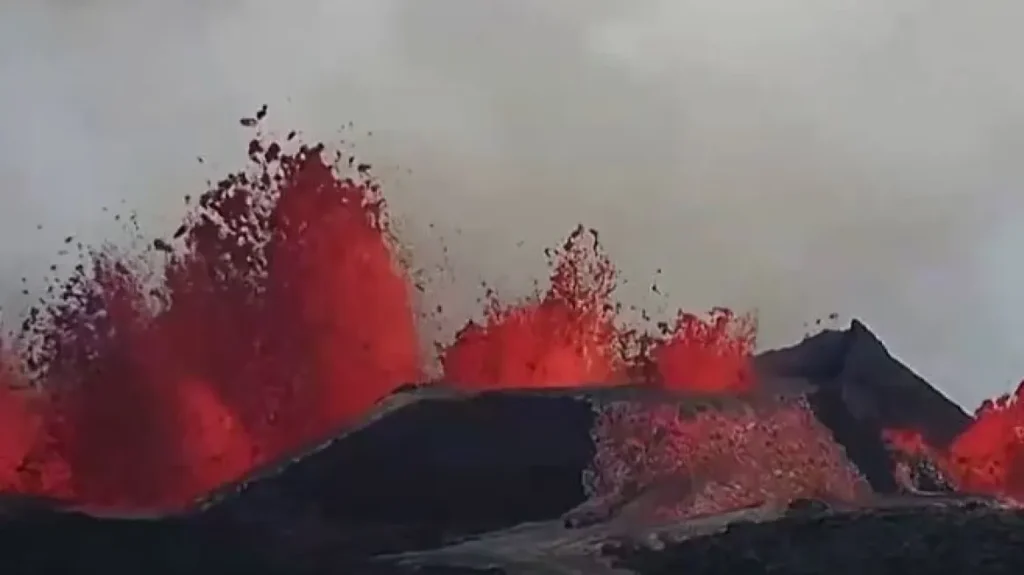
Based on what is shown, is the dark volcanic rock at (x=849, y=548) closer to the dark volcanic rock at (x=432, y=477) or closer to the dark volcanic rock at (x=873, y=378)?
the dark volcanic rock at (x=432, y=477)

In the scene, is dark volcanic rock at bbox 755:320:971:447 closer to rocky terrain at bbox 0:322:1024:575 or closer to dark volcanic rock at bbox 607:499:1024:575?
rocky terrain at bbox 0:322:1024:575

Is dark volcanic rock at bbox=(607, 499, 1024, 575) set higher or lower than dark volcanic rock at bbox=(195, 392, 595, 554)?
lower

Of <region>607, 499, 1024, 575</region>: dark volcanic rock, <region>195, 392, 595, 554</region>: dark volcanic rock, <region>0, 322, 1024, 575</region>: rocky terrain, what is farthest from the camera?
<region>195, 392, 595, 554</region>: dark volcanic rock

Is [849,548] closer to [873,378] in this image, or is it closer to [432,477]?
[432,477]

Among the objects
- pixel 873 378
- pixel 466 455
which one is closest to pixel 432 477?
pixel 466 455

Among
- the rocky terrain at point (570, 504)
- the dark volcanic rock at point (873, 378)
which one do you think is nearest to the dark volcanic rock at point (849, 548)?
the rocky terrain at point (570, 504)

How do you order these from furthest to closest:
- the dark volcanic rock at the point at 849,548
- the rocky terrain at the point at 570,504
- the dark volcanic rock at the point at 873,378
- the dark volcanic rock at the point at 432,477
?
the dark volcanic rock at the point at 873,378
the dark volcanic rock at the point at 432,477
the rocky terrain at the point at 570,504
the dark volcanic rock at the point at 849,548

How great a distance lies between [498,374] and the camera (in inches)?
933

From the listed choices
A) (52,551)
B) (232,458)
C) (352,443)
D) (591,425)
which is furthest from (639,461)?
(232,458)

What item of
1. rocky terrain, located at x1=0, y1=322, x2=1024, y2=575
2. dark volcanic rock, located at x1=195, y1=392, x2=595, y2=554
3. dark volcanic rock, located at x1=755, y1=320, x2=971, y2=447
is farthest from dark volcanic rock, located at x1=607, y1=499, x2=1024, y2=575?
dark volcanic rock, located at x1=755, y1=320, x2=971, y2=447

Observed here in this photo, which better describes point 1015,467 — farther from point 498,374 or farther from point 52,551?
point 52,551

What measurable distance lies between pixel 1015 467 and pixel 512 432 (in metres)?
12.5

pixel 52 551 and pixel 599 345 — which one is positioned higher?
pixel 599 345

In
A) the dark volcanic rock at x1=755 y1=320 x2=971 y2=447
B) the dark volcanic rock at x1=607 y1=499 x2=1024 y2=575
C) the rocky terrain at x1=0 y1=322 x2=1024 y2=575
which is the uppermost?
the dark volcanic rock at x1=755 y1=320 x2=971 y2=447
